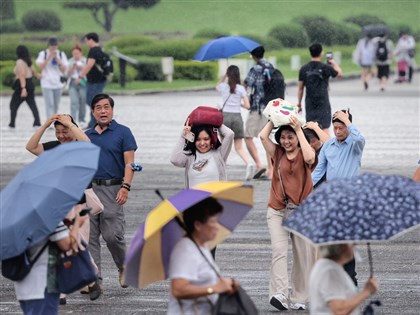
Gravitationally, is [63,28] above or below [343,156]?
below

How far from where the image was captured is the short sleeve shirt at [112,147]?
11.7 meters

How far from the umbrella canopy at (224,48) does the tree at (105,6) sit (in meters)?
42.5

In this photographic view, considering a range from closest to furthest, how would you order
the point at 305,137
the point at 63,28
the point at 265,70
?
the point at 305,137, the point at 265,70, the point at 63,28

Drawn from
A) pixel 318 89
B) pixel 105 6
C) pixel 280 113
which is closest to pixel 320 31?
pixel 105 6

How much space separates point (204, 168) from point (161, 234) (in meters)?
3.69

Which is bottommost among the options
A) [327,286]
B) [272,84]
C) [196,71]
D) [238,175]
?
[196,71]

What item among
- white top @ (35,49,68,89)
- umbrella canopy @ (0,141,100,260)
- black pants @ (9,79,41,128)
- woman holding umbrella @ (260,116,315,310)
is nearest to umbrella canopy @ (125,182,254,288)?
umbrella canopy @ (0,141,100,260)

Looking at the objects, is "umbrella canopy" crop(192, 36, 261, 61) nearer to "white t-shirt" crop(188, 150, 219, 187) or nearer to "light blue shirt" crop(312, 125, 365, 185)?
"light blue shirt" crop(312, 125, 365, 185)

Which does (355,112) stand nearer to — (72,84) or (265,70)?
(72,84)

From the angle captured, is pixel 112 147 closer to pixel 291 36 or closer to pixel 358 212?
pixel 358 212

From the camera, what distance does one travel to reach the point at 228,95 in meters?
19.2

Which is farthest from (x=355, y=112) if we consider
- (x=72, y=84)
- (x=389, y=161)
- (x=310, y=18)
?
(x=310, y=18)

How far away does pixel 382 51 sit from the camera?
141ft

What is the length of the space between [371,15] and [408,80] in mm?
17702
